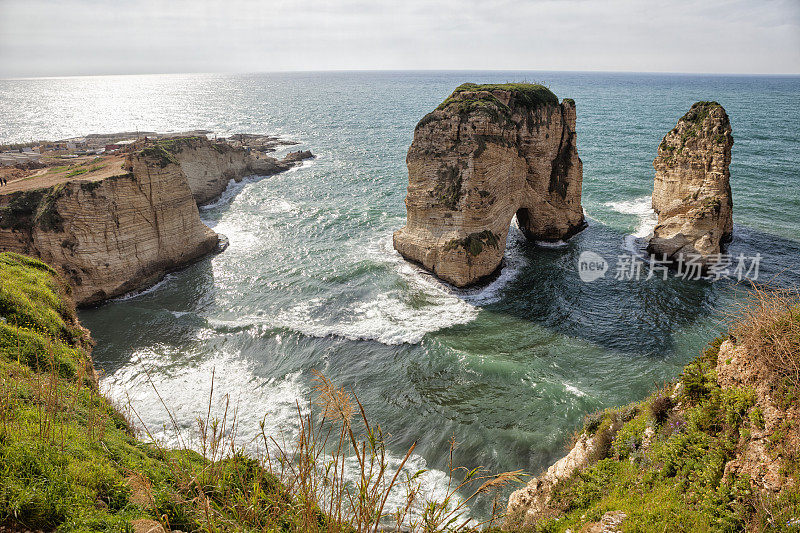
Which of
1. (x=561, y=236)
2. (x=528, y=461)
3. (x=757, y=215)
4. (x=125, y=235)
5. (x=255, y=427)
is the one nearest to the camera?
(x=528, y=461)

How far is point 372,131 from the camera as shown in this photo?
7781cm

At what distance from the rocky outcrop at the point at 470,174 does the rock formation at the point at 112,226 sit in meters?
14.6

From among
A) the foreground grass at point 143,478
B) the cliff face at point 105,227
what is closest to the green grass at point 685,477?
the foreground grass at point 143,478

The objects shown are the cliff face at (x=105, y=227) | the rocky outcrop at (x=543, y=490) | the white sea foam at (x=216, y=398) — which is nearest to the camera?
the rocky outcrop at (x=543, y=490)

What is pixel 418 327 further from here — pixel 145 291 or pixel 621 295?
pixel 145 291

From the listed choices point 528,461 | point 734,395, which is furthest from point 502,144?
point 734,395

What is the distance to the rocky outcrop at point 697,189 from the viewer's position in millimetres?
25328

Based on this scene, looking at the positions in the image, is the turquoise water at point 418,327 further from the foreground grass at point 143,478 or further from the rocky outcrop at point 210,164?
the foreground grass at point 143,478

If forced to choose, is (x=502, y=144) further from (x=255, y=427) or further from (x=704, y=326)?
(x=255, y=427)

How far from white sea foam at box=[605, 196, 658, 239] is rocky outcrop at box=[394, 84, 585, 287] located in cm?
988

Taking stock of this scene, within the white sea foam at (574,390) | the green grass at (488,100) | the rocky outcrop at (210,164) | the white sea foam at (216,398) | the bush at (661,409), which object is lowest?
the white sea foam at (216,398)

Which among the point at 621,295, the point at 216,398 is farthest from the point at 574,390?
the point at 216,398

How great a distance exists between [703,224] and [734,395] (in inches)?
869

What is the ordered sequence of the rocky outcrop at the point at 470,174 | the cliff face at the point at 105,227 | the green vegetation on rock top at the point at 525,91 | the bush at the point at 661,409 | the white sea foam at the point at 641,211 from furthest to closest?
the white sea foam at the point at 641,211, the green vegetation on rock top at the point at 525,91, the rocky outcrop at the point at 470,174, the cliff face at the point at 105,227, the bush at the point at 661,409
